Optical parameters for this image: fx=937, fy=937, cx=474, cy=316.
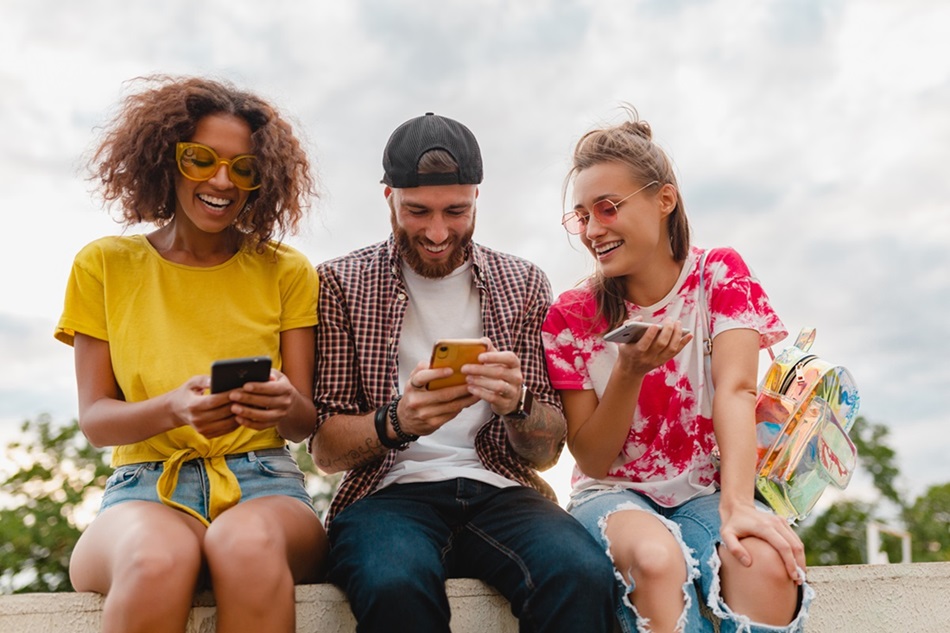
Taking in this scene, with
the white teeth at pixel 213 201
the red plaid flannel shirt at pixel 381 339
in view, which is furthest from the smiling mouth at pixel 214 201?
the red plaid flannel shirt at pixel 381 339

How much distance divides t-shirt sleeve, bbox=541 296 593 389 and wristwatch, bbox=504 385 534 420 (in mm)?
307

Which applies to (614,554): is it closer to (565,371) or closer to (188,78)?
(565,371)

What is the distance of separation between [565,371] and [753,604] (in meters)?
1.17

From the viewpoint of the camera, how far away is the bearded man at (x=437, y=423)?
118 inches

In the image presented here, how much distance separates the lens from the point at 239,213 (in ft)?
12.2

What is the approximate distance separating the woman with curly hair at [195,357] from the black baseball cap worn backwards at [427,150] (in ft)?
1.33

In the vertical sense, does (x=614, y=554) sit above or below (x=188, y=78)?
below

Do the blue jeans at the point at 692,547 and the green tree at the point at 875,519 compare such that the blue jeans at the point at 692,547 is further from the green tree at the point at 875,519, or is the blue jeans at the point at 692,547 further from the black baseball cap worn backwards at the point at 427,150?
the green tree at the point at 875,519

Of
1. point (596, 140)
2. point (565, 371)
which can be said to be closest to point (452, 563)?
point (565, 371)

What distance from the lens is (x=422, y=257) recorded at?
12.7 ft

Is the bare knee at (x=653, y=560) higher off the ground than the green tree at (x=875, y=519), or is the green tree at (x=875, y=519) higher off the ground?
the bare knee at (x=653, y=560)

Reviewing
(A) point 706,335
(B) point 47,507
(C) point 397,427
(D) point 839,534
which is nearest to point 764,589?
(A) point 706,335

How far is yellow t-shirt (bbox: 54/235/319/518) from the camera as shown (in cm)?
337

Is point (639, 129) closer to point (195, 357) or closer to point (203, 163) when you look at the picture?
point (203, 163)
